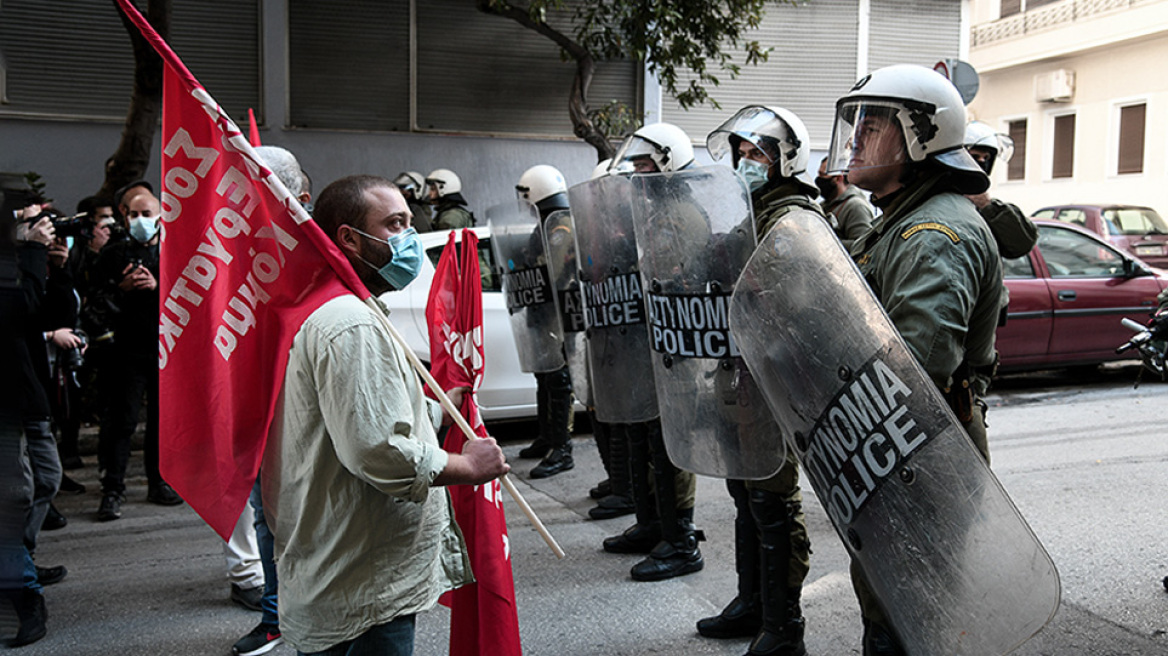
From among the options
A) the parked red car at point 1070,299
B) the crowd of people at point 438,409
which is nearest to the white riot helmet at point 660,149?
the crowd of people at point 438,409

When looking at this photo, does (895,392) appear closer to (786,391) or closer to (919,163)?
(786,391)

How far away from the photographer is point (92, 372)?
8172mm

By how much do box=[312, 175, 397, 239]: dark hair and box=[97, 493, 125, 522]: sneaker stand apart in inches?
167

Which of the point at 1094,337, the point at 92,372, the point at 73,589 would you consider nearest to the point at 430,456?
the point at 73,589

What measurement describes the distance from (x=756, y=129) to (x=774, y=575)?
1.70 m

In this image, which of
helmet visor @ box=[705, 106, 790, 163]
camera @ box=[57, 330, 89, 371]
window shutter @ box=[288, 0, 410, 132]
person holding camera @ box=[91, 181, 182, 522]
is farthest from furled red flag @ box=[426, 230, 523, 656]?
window shutter @ box=[288, 0, 410, 132]

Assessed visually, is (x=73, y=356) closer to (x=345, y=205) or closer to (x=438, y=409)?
(x=438, y=409)

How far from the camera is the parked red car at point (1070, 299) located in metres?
8.81

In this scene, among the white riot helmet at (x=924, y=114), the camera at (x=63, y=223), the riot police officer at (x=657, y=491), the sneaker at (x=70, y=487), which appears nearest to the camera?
the white riot helmet at (x=924, y=114)

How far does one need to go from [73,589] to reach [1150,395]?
872cm

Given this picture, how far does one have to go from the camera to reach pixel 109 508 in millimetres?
5801

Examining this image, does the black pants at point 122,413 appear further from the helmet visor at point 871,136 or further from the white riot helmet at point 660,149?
the helmet visor at point 871,136

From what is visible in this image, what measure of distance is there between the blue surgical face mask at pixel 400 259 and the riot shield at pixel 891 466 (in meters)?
0.81

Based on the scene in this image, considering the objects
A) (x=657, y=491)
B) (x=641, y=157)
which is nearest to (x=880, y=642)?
(x=657, y=491)
